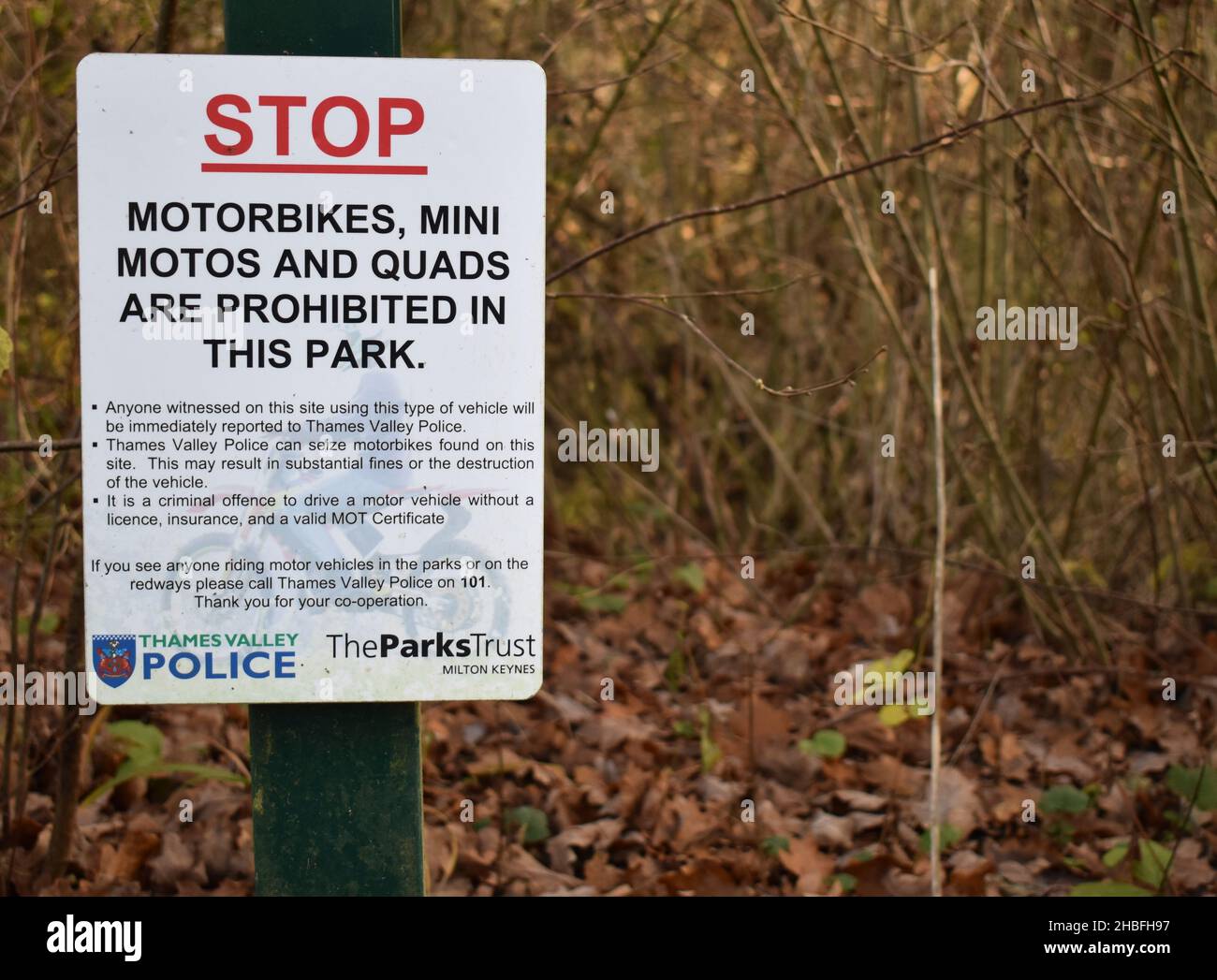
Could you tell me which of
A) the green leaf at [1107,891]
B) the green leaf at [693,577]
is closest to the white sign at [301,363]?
the green leaf at [1107,891]

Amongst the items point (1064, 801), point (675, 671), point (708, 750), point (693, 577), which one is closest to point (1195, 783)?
point (1064, 801)

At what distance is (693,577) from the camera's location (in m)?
5.36

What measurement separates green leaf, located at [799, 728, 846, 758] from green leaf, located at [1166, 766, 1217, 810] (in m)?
0.93

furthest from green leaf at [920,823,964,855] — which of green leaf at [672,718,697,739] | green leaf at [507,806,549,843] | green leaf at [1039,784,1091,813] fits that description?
green leaf at [507,806,549,843]

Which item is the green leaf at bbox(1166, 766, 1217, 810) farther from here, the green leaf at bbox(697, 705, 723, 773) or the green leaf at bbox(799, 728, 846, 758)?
the green leaf at bbox(697, 705, 723, 773)

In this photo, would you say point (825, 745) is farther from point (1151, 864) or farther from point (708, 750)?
point (1151, 864)

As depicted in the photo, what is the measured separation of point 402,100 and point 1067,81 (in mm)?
3041

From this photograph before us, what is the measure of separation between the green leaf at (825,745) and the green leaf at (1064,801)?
61 centimetres

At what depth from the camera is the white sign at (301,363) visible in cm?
187

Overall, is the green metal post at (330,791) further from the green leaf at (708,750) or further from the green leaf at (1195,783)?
the green leaf at (1195,783)

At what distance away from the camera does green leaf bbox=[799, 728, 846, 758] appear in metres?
3.86

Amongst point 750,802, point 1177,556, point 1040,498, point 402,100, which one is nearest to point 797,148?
point 1040,498

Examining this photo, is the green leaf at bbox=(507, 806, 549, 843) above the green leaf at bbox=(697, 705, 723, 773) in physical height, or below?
below

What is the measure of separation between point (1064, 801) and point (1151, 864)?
38cm
